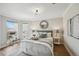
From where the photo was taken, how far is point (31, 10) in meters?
2.05

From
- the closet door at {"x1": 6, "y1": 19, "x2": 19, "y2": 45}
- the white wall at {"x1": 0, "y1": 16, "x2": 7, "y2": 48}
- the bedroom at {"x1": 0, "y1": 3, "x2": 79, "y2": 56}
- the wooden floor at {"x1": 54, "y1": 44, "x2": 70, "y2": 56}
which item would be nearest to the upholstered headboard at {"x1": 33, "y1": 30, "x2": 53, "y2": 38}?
the bedroom at {"x1": 0, "y1": 3, "x2": 79, "y2": 56}

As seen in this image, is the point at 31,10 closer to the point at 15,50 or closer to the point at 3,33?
the point at 3,33

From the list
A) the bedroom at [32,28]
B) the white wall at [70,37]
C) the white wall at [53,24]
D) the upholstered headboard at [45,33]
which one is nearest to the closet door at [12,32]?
the bedroom at [32,28]

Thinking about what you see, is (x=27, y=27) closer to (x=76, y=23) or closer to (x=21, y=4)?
(x=21, y=4)

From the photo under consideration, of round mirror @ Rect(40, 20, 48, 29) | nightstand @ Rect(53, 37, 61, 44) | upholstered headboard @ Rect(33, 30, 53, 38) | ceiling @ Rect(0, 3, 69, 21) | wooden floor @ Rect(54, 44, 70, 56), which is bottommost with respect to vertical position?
wooden floor @ Rect(54, 44, 70, 56)

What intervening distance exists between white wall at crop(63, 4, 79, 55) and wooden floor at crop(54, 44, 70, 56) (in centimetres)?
12

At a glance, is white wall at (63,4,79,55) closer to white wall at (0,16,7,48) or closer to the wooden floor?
the wooden floor

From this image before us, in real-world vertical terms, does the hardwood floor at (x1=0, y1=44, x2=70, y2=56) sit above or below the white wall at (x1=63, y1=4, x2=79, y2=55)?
below

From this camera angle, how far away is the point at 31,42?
208 centimetres

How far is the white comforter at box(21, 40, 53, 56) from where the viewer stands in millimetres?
2061

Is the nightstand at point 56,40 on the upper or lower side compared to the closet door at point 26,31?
lower

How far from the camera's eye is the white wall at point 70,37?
1.98 m

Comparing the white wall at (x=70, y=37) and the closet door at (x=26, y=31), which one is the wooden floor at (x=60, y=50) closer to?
the white wall at (x=70, y=37)

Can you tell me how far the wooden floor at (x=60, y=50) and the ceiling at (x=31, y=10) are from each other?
2.14 ft
